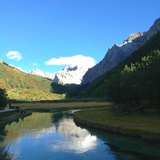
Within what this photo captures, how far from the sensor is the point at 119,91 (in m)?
103

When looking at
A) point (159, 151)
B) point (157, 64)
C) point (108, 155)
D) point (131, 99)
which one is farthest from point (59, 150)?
point (131, 99)

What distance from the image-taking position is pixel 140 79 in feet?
268

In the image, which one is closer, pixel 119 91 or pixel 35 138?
pixel 35 138

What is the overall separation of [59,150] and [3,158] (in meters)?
22.1

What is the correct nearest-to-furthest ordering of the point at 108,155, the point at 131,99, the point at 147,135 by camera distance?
the point at 108,155, the point at 147,135, the point at 131,99

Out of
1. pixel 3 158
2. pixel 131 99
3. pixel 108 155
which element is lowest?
pixel 108 155

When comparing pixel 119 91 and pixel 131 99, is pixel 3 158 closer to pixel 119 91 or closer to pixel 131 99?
pixel 131 99

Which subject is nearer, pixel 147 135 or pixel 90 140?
pixel 147 135

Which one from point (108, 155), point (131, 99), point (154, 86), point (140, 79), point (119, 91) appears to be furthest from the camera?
point (119, 91)

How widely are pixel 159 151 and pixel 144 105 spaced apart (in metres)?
50.7

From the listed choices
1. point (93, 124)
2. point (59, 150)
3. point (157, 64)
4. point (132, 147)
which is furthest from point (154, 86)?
point (59, 150)

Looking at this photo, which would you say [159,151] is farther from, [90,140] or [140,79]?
[140,79]

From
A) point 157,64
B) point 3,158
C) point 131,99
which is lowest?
point 3,158

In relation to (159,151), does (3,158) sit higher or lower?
higher
